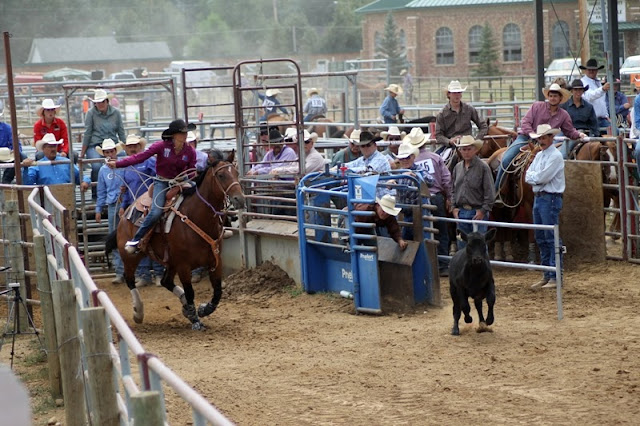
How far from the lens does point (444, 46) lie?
64.2 metres

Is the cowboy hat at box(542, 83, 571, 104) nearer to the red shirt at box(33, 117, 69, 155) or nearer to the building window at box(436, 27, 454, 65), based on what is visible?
the red shirt at box(33, 117, 69, 155)

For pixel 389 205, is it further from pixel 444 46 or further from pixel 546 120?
pixel 444 46

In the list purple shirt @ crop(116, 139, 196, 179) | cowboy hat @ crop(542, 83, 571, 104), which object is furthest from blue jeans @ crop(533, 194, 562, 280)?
purple shirt @ crop(116, 139, 196, 179)

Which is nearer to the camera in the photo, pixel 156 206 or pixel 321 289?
pixel 156 206

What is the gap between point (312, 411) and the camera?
7820 millimetres

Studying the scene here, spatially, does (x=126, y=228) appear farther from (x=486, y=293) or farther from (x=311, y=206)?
(x=486, y=293)

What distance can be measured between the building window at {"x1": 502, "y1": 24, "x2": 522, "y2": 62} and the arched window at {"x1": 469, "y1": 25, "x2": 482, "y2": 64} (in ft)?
4.92

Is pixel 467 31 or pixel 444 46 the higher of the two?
pixel 467 31

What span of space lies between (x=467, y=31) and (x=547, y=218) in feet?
169

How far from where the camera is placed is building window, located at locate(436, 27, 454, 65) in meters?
63.8

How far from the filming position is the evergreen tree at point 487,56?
5947 cm

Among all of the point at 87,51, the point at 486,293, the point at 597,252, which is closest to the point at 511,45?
the point at 87,51

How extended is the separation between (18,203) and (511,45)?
169ft

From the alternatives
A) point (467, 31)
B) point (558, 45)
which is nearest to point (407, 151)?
point (558, 45)
